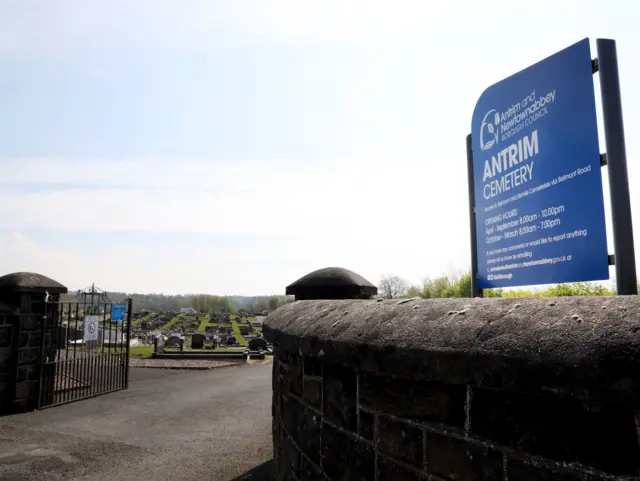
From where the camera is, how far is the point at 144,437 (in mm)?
7520

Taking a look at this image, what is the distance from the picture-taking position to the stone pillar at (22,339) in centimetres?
924

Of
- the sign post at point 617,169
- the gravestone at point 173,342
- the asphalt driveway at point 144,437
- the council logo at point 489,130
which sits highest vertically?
the council logo at point 489,130

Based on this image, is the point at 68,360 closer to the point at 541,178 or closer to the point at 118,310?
the point at 118,310

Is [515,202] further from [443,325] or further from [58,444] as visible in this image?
[58,444]

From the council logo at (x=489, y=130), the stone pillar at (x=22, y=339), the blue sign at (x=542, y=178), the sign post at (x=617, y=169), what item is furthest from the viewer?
the stone pillar at (x=22, y=339)

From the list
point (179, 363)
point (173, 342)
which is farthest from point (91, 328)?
point (173, 342)

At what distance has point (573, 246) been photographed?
2197 millimetres

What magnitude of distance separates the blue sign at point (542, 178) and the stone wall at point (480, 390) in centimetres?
82

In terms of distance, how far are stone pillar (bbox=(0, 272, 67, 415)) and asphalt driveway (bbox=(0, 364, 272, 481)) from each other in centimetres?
52

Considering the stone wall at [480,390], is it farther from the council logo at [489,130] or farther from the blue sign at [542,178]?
the council logo at [489,130]

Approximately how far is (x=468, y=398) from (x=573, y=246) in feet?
3.65

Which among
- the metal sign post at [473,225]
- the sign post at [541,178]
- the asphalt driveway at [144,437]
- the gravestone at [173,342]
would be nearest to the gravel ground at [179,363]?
the asphalt driveway at [144,437]

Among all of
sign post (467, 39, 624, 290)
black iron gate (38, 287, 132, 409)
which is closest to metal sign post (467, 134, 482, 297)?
sign post (467, 39, 624, 290)

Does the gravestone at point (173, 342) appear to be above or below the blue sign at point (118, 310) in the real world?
below
